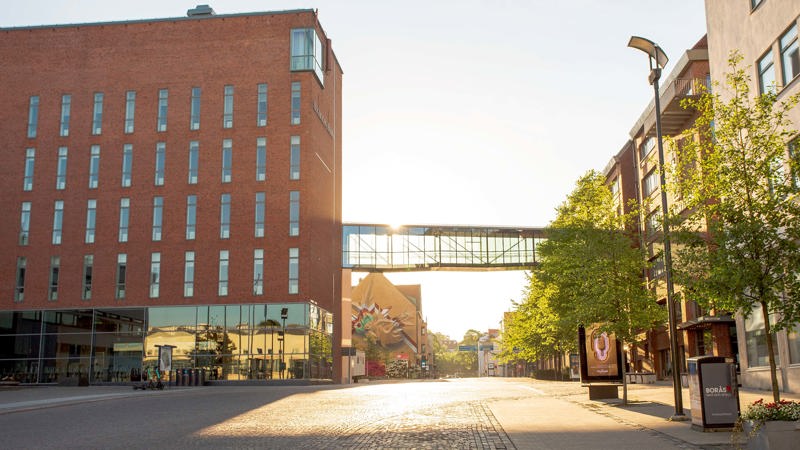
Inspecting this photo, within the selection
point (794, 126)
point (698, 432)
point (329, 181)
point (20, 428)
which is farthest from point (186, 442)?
point (329, 181)

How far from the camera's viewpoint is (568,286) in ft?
163

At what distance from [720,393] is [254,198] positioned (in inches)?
1785

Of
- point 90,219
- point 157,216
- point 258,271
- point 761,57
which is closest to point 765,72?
point 761,57

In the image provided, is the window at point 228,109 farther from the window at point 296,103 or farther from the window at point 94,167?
the window at point 94,167

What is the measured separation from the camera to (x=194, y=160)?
2344 inches

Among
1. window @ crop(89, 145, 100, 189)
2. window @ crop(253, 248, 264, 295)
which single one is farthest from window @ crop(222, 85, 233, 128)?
window @ crop(89, 145, 100, 189)

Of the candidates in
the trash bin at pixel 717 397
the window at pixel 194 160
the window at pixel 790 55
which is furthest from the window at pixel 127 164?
the trash bin at pixel 717 397

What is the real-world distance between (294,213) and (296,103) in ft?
27.1

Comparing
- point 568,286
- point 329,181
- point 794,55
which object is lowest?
point 568,286

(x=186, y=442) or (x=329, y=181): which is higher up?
(x=329, y=181)

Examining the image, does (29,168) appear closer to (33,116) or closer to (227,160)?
(33,116)

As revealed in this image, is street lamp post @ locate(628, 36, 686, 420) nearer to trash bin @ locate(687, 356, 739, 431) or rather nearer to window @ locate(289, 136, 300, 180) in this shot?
trash bin @ locate(687, 356, 739, 431)

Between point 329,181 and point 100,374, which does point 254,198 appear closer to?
point 329,181

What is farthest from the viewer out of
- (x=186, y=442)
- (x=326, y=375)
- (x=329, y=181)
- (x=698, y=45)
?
(x=329, y=181)
